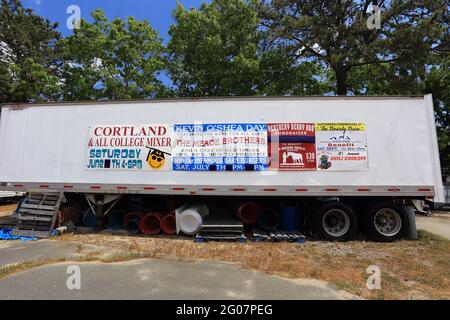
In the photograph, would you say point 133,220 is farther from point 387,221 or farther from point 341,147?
point 387,221

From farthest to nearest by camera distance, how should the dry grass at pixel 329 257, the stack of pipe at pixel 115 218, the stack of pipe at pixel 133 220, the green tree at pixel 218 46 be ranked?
the green tree at pixel 218 46
the stack of pipe at pixel 115 218
the stack of pipe at pixel 133 220
the dry grass at pixel 329 257

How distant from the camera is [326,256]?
6.96 m

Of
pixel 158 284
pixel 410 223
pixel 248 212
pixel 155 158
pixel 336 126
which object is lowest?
pixel 158 284

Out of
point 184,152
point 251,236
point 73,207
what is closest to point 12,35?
point 73,207

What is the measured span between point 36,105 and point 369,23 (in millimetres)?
15426

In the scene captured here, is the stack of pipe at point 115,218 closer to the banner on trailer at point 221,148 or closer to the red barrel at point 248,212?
the banner on trailer at point 221,148

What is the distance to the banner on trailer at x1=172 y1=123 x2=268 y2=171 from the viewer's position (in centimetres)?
844

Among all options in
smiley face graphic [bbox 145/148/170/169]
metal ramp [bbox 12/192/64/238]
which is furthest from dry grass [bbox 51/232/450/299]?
smiley face graphic [bbox 145/148/170/169]

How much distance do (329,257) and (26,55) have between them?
1141 inches

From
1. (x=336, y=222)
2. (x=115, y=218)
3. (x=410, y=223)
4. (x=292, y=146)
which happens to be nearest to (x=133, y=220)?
(x=115, y=218)

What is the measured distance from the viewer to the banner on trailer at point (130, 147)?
8.79 metres

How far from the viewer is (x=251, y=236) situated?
28.5ft

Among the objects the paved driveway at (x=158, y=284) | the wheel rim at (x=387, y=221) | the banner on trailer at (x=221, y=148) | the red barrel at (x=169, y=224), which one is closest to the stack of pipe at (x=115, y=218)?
the red barrel at (x=169, y=224)

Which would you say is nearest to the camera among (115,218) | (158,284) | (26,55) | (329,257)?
(158,284)
